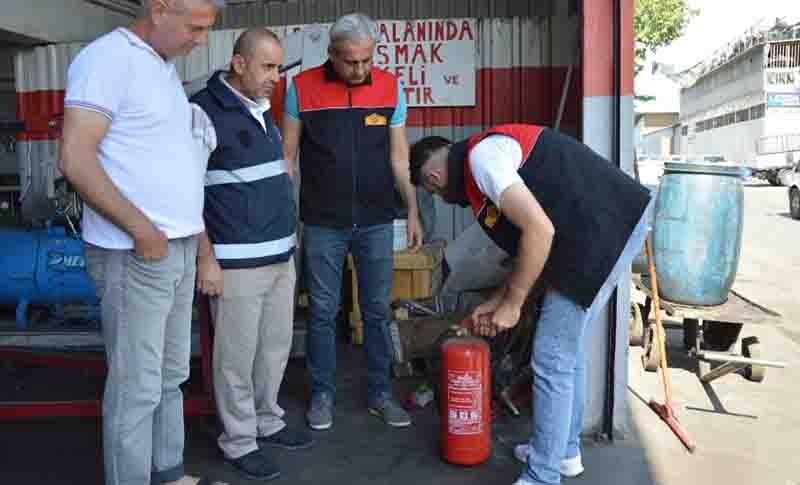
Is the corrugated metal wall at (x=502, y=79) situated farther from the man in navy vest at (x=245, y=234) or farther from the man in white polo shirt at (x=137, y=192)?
the man in white polo shirt at (x=137, y=192)

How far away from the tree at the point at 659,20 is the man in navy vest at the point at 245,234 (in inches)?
729

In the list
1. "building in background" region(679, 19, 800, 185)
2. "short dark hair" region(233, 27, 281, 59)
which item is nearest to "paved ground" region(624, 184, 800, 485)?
"short dark hair" region(233, 27, 281, 59)

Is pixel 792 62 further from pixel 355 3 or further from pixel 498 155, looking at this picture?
pixel 498 155

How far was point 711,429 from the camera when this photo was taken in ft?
13.0

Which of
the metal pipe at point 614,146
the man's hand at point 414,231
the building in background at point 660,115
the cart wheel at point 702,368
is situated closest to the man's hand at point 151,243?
the man's hand at point 414,231

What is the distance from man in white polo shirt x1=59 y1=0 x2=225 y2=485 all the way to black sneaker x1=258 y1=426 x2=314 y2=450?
3.32ft

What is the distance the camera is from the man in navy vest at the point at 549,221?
2.54 metres

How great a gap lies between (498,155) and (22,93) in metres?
6.99

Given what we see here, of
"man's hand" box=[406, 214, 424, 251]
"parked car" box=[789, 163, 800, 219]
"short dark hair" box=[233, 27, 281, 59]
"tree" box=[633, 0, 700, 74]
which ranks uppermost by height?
"tree" box=[633, 0, 700, 74]

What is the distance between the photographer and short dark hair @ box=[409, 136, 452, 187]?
111 inches

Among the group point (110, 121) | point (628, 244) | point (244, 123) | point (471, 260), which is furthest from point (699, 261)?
point (110, 121)

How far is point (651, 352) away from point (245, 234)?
120 inches

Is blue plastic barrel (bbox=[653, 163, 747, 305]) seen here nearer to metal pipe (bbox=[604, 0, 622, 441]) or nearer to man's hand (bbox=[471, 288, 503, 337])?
metal pipe (bbox=[604, 0, 622, 441])


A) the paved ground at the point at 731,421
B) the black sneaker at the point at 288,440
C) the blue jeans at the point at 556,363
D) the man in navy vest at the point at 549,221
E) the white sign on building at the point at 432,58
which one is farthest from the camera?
the white sign on building at the point at 432,58
